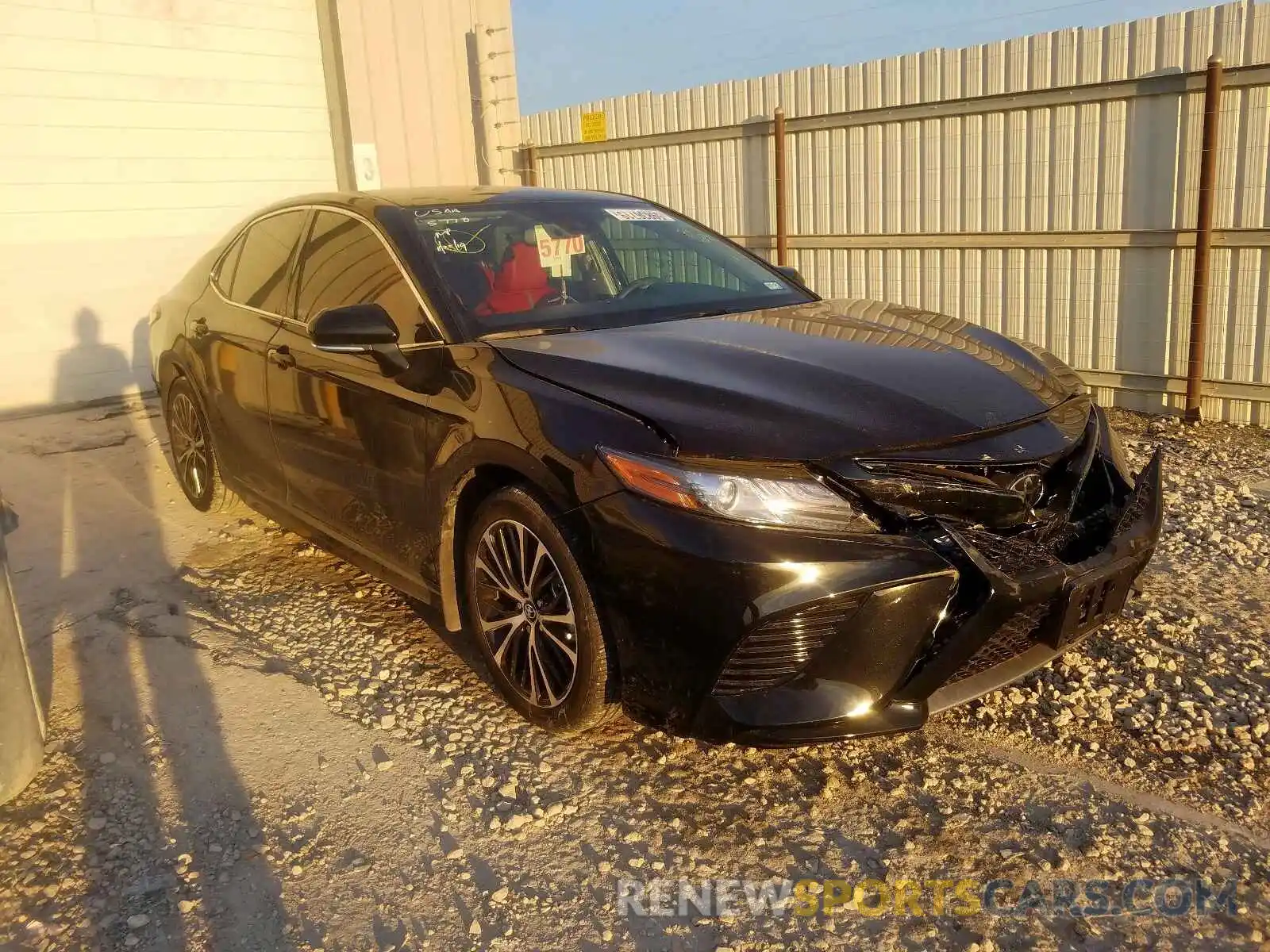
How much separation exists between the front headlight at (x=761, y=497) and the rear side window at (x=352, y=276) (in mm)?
1259

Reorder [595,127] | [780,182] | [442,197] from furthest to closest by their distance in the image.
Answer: [595,127], [780,182], [442,197]

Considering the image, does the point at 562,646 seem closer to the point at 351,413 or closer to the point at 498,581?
the point at 498,581

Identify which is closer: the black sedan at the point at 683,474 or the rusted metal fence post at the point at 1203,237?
the black sedan at the point at 683,474

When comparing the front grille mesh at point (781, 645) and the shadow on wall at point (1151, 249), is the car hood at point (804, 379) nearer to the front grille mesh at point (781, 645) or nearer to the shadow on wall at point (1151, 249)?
the front grille mesh at point (781, 645)

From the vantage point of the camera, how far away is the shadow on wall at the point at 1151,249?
7086mm

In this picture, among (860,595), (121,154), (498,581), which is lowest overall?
(498,581)

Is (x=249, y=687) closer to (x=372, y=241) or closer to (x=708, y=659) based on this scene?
(x=372, y=241)

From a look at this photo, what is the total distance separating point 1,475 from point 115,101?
3.37 m

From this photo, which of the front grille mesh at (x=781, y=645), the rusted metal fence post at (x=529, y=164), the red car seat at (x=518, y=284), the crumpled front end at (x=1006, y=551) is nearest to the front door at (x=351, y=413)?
the red car seat at (x=518, y=284)

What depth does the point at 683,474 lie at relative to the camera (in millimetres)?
2666

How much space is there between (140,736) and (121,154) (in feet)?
21.4

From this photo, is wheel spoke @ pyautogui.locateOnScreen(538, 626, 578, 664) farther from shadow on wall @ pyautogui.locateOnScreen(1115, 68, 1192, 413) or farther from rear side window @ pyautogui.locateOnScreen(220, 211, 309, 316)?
shadow on wall @ pyautogui.locateOnScreen(1115, 68, 1192, 413)

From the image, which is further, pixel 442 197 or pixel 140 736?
pixel 442 197

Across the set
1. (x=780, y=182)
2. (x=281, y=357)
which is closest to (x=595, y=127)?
(x=780, y=182)
